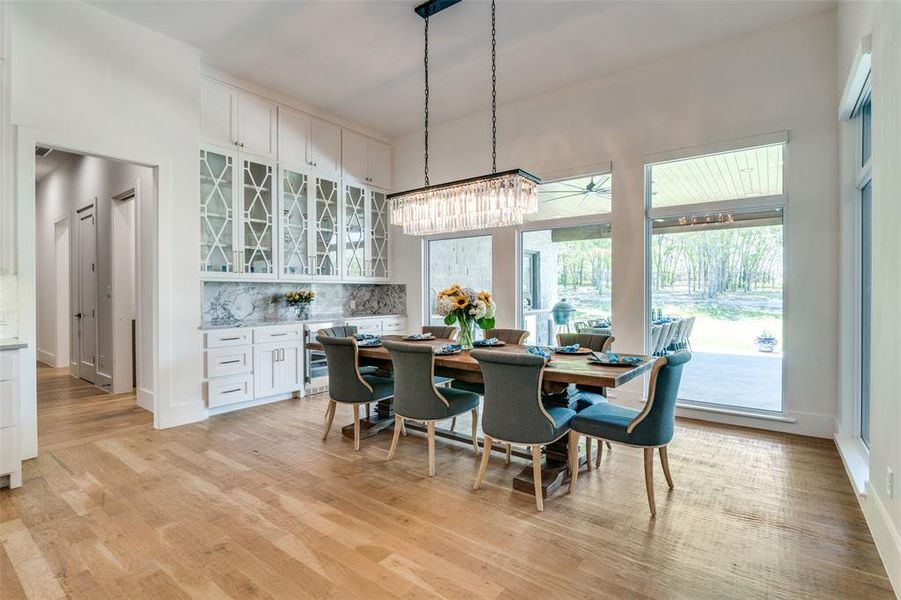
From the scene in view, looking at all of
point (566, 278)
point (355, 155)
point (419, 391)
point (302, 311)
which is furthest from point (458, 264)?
point (419, 391)

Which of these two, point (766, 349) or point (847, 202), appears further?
point (766, 349)

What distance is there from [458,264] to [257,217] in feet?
8.60

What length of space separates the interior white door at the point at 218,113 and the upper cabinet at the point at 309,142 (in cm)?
56

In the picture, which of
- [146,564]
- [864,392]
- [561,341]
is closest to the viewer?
[146,564]

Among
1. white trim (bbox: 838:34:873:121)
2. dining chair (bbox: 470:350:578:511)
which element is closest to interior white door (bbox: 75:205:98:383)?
dining chair (bbox: 470:350:578:511)

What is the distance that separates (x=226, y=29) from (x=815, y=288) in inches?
221

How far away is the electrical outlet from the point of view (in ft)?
6.49

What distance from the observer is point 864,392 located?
3275 millimetres

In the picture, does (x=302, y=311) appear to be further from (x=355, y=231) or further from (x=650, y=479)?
(x=650, y=479)

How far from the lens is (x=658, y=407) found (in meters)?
2.48

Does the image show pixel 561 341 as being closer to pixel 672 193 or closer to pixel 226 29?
pixel 672 193

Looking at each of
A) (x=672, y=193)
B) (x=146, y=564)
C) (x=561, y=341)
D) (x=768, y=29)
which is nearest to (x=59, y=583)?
(x=146, y=564)

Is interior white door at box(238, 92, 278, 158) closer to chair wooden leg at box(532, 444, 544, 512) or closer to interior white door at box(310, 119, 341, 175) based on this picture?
interior white door at box(310, 119, 341, 175)

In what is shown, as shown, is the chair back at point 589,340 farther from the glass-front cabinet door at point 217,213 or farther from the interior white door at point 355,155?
the interior white door at point 355,155
